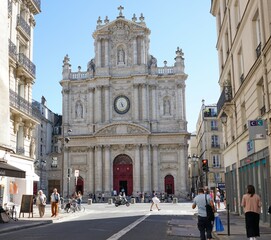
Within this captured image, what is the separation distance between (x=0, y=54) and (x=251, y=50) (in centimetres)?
1389

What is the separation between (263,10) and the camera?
55.3 feet

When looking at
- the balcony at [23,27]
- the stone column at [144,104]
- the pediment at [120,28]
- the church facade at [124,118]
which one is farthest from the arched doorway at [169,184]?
the balcony at [23,27]

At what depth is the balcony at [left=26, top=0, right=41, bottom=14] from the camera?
30.8m

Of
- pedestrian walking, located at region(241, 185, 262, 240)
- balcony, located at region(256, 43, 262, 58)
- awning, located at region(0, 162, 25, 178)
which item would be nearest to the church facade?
awning, located at region(0, 162, 25, 178)

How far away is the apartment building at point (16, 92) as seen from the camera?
2414 centimetres

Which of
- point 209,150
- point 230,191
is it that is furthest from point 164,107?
point 230,191

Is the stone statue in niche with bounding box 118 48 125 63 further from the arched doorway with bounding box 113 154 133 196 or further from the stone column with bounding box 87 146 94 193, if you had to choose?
the arched doorway with bounding box 113 154 133 196

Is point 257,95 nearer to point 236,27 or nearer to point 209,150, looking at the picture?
point 236,27

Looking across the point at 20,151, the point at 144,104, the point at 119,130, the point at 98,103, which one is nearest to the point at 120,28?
the point at 98,103

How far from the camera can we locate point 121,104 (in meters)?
62.8

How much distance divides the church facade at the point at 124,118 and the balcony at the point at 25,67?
1140 inches

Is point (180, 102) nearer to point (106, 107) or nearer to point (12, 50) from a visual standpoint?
point (106, 107)

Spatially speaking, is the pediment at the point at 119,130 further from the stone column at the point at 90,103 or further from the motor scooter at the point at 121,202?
the motor scooter at the point at 121,202

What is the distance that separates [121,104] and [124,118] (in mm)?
2245
